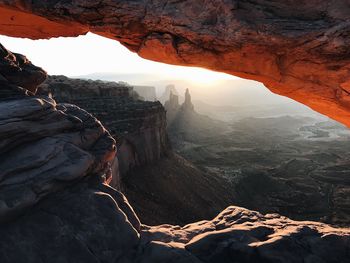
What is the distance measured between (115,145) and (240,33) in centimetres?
681

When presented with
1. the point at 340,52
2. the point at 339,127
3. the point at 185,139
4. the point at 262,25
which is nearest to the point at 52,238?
the point at 262,25

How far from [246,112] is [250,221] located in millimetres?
183674

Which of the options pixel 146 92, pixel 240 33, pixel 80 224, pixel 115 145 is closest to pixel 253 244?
pixel 80 224

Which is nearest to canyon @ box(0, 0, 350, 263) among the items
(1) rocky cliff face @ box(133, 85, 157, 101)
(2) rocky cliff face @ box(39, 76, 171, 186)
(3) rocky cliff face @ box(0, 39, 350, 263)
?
(3) rocky cliff face @ box(0, 39, 350, 263)

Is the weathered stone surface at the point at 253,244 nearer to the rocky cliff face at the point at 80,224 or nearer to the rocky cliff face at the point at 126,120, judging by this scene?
the rocky cliff face at the point at 80,224

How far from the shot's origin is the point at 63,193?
1040 cm

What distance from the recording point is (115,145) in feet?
43.6

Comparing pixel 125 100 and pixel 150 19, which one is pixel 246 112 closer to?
pixel 125 100

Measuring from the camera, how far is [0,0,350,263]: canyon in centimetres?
930

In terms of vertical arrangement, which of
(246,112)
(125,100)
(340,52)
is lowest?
(246,112)

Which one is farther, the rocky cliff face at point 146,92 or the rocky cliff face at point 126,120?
the rocky cliff face at point 146,92

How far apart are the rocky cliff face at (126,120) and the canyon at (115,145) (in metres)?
25.8

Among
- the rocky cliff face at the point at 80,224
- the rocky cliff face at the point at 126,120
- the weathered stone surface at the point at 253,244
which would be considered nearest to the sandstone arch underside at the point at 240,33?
the rocky cliff face at the point at 80,224

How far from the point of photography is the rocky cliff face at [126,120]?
42625mm
